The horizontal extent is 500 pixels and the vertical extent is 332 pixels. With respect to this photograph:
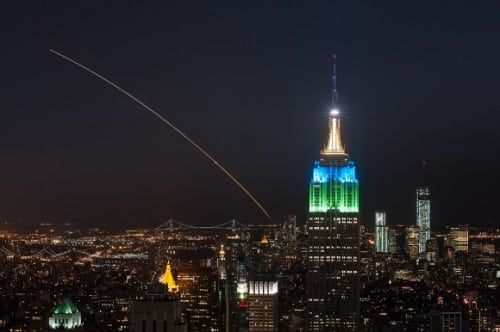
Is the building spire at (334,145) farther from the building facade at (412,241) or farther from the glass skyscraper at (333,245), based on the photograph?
the building facade at (412,241)

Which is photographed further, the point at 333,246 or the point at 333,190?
the point at 333,190

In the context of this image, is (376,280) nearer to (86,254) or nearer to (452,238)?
(452,238)

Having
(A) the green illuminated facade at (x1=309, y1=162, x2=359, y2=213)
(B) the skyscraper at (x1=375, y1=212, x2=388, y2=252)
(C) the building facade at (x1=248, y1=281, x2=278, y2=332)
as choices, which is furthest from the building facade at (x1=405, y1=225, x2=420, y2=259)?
(C) the building facade at (x1=248, y1=281, x2=278, y2=332)

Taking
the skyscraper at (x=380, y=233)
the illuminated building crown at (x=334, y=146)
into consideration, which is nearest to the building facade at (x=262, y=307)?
the illuminated building crown at (x=334, y=146)

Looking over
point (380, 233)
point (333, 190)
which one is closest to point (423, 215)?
point (380, 233)

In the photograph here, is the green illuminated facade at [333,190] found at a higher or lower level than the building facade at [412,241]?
higher

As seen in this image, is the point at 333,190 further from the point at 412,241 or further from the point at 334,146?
the point at 412,241
